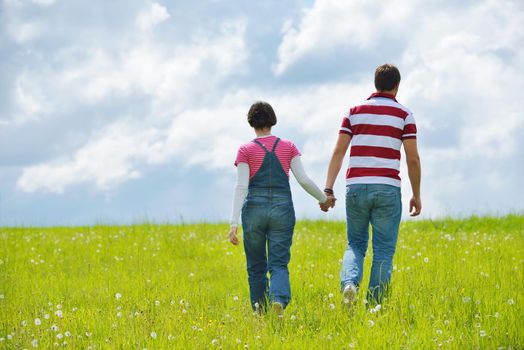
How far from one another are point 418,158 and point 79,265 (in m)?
8.09

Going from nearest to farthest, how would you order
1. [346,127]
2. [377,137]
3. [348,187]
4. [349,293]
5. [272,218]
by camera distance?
1. [349,293]
2. [272,218]
3. [377,137]
4. [348,187]
5. [346,127]

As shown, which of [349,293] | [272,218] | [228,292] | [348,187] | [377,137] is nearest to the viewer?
[349,293]

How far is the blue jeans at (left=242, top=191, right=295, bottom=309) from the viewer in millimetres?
7113

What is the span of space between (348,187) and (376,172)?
A: 0.39 metres

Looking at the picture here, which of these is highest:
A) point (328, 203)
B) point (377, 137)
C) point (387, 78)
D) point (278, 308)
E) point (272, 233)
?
point (387, 78)

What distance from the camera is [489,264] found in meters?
11.0

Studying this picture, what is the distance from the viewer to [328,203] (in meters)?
7.39

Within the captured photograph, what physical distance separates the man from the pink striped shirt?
559 millimetres

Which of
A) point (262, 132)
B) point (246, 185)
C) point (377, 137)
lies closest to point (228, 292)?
point (246, 185)

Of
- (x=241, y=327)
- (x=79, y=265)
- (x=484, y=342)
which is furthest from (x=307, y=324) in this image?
(x=79, y=265)

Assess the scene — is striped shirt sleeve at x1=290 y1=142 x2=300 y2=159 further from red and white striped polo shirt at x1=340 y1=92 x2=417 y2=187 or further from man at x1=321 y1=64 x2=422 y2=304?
red and white striped polo shirt at x1=340 y1=92 x2=417 y2=187

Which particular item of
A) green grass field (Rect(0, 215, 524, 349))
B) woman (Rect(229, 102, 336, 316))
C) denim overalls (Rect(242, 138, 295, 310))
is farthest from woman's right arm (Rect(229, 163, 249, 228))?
green grass field (Rect(0, 215, 524, 349))

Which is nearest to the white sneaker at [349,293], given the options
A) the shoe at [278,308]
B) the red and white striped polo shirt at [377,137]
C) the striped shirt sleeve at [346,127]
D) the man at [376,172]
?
the man at [376,172]

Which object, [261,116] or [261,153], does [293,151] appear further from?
[261,116]
